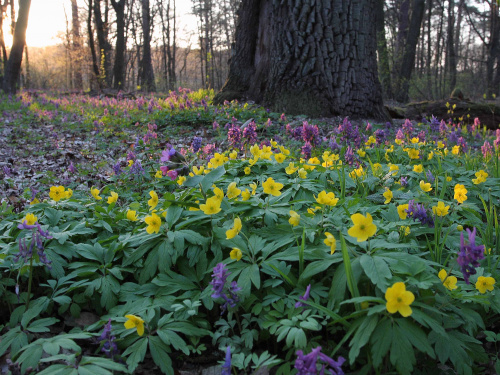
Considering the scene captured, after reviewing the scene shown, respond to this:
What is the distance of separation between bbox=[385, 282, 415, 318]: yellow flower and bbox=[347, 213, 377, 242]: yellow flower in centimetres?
26

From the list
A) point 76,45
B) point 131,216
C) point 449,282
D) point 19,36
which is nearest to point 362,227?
point 449,282

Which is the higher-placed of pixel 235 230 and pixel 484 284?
pixel 235 230

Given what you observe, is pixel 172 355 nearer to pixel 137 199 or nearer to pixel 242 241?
pixel 242 241

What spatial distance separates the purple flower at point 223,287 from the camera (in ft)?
4.40

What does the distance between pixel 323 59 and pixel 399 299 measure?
574cm

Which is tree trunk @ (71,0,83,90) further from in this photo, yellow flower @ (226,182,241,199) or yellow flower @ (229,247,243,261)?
yellow flower @ (229,247,243,261)

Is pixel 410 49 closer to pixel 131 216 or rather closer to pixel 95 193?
pixel 95 193

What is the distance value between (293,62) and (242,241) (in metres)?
5.44

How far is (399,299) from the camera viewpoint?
1.11 metres

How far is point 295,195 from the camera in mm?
2242

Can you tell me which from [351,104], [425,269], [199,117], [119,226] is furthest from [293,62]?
[425,269]

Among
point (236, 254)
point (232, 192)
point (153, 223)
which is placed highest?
point (232, 192)

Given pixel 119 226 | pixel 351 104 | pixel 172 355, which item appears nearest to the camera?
pixel 172 355

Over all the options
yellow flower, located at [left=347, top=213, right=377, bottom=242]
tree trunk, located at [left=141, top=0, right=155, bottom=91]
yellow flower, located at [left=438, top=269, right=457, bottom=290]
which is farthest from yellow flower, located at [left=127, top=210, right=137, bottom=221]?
tree trunk, located at [left=141, top=0, right=155, bottom=91]
